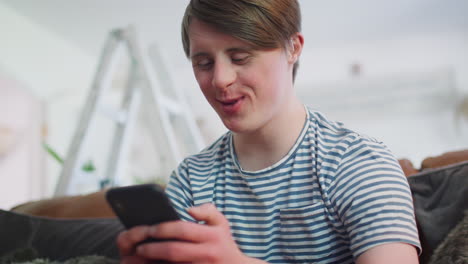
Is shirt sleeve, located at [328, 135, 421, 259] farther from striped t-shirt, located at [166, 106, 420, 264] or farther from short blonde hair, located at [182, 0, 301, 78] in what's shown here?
short blonde hair, located at [182, 0, 301, 78]

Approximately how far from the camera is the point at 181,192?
2.48ft

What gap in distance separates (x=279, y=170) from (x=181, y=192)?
7.7 inches

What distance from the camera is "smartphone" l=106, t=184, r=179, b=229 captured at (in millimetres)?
464

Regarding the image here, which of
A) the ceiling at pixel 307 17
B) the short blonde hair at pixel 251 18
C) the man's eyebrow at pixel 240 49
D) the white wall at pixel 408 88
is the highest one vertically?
the ceiling at pixel 307 17

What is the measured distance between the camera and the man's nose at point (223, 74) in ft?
2.04

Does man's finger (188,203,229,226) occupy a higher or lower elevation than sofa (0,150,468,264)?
higher

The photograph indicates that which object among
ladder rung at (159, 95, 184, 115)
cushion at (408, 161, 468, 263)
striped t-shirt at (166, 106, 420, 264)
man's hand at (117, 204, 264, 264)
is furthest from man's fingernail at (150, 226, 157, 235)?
ladder rung at (159, 95, 184, 115)

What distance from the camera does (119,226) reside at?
1007 millimetres

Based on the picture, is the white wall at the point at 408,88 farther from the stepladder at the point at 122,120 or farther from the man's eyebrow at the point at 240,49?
the man's eyebrow at the point at 240,49

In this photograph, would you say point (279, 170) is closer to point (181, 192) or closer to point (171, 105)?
point (181, 192)

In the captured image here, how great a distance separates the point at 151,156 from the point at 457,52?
3.18m

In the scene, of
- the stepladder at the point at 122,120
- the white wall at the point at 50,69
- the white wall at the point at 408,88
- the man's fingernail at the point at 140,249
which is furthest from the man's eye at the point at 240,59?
the white wall at the point at 408,88

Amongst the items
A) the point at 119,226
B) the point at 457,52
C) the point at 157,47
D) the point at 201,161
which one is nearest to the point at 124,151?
the point at 157,47

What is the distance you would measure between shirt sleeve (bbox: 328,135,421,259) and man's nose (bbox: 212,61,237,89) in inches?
8.2
